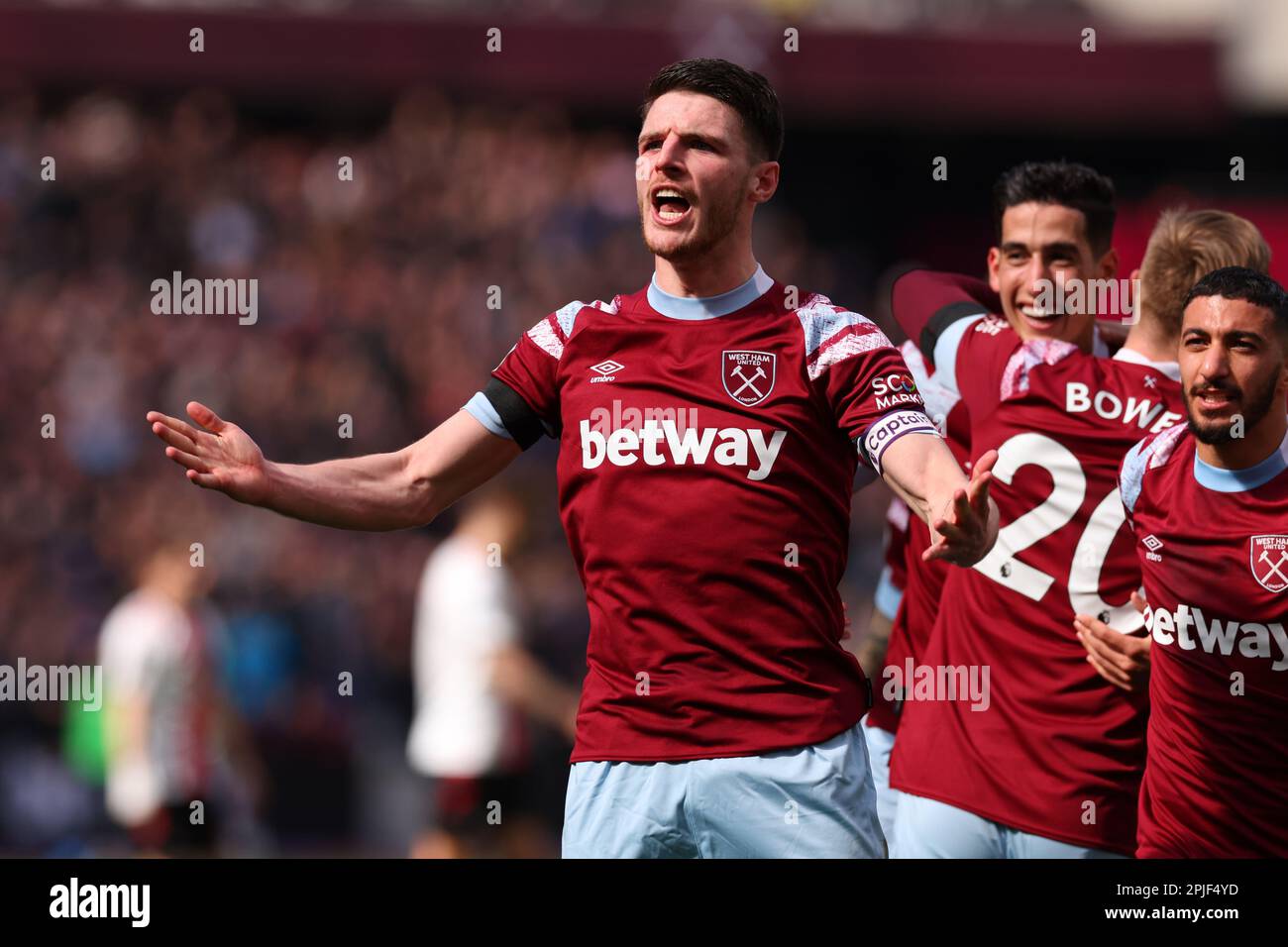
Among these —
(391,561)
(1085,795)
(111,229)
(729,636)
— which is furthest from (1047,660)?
(111,229)

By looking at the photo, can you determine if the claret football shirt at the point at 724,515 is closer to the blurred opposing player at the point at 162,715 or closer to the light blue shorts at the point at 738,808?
the light blue shorts at the point at 738,808

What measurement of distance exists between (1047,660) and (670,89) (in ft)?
6.40

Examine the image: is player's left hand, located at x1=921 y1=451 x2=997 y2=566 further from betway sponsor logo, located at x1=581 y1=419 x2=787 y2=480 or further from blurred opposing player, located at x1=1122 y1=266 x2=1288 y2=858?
blurred opposing player, located at x1=1122 y1=266 x2=1288 y2=858

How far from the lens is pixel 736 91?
4383 mm

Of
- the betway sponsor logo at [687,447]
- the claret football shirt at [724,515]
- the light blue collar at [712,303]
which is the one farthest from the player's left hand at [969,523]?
the light blue collar at [712,303]

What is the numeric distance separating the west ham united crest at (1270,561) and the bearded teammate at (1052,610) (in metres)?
0.64

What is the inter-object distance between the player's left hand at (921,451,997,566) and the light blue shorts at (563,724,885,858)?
2.02ft

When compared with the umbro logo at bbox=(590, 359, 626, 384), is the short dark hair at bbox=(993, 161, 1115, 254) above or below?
above

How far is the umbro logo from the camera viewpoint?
14.2 feet

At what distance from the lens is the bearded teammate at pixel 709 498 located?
161 inches

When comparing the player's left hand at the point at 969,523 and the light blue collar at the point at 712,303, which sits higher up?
the light blue collar at the point at 712,303

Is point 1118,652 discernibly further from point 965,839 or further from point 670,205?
point 670,205

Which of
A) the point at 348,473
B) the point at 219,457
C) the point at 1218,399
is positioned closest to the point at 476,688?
the point at 348,473
